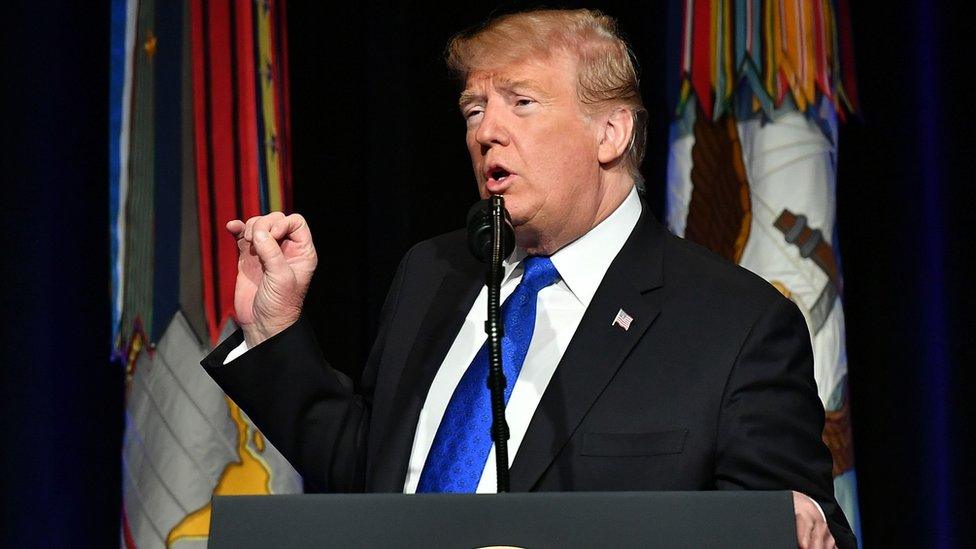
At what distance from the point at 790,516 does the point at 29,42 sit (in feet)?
6.60

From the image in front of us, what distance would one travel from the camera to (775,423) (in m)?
1.34

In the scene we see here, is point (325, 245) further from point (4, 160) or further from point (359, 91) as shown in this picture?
point (4, 160)

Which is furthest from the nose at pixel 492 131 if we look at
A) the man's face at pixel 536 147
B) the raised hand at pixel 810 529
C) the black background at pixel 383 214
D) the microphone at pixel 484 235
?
the black background at pixel 383 214

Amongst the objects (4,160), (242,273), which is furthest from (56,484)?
(242,273)

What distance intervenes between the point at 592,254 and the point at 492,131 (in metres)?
0.22

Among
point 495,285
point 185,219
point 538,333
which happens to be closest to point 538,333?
point 538,333

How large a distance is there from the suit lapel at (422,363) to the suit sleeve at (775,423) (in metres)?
0.39

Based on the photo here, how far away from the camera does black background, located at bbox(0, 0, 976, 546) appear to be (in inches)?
92.0

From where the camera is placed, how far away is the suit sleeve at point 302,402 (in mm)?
1462

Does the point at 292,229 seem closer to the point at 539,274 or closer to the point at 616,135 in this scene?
the point at 539,274

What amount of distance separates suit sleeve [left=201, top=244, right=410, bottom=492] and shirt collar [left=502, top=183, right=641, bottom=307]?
0.94 ft

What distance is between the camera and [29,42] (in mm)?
2418

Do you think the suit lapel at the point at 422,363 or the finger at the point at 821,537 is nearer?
the finger at the point at 821,537

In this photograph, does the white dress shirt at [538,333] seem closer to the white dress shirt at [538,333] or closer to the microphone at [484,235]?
the white dress shirt at [538,333]
